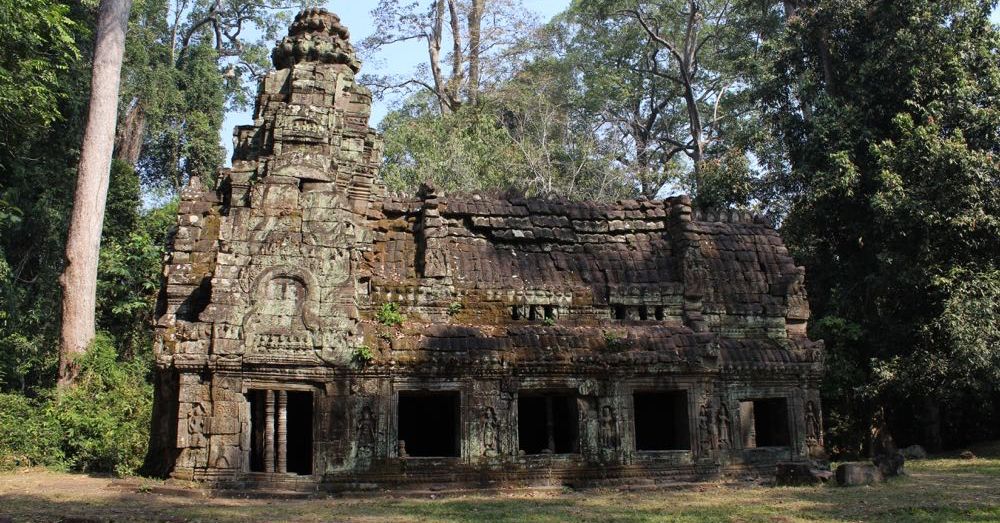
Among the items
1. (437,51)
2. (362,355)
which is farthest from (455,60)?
(362,355)

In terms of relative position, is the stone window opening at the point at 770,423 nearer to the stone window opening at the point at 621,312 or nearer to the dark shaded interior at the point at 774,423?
the dark shaded interior at the point at 774,423

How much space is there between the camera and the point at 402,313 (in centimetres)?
1388

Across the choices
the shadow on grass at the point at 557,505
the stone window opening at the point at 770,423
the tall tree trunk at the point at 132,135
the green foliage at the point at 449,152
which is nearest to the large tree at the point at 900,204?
the stone window opening at the point at 770,423

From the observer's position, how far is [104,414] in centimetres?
1684

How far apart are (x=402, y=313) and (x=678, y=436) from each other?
511cm

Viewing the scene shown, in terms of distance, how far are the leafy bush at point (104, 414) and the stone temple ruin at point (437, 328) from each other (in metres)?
2.36

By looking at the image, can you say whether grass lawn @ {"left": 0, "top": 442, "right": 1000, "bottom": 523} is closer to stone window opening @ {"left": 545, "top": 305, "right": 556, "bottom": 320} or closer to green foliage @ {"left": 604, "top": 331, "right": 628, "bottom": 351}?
green foliage @ {"left": 604, "top": 331, "right": 628, "bottom": 351}

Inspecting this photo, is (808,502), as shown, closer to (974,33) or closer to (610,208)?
(610,208)

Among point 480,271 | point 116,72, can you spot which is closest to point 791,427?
point 480,271

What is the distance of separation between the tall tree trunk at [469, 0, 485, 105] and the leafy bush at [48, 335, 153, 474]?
18987 millimetres

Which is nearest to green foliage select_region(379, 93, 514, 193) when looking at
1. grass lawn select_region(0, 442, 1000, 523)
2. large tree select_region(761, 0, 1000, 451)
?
large tree select_region(761, 0, 1000, 451)

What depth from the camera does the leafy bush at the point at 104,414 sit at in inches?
611

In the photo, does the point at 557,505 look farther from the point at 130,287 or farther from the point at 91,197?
the point at 130,287

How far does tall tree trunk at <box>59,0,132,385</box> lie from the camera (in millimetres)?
18844
